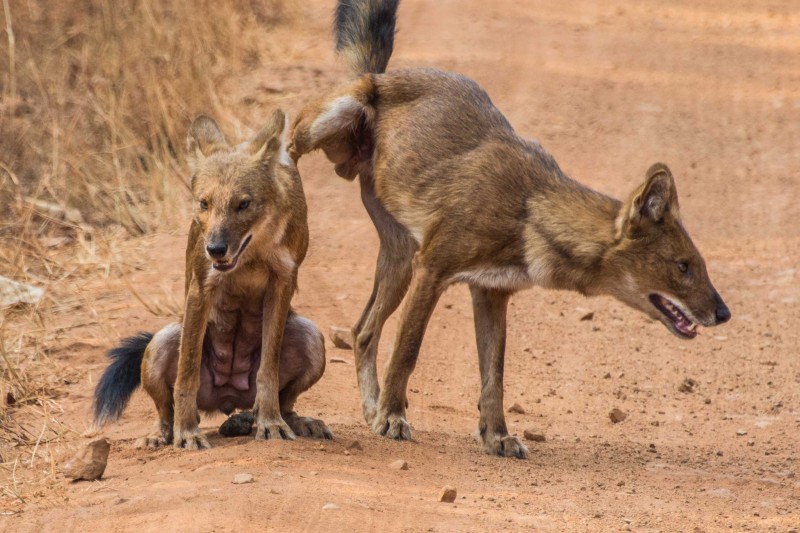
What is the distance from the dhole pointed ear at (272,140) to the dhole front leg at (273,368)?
612 millimetres

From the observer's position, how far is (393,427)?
667 cm

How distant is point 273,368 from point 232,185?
97 centimetres

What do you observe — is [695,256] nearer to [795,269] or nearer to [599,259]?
[599,259]

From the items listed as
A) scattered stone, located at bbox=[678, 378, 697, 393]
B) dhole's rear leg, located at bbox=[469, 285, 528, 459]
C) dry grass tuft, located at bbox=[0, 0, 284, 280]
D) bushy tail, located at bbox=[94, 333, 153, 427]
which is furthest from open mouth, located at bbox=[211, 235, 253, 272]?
dry grass tuft, located at bbox=[0, 0, 284, 280]

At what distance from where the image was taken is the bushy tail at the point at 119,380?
21.3ft

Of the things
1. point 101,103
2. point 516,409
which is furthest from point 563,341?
point 101,103

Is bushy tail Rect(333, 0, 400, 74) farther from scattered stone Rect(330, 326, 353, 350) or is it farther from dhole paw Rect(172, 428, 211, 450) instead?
dhole paw Rect(172, 428, 211, 450)

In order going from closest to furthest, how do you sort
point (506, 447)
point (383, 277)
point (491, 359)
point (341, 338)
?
point (506, 447)
point (491, 359)
point (383, 277)
point (341, 338)

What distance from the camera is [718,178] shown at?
39.6 ft

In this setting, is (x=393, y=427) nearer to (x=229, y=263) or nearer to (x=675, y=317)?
(x=229, y=263)

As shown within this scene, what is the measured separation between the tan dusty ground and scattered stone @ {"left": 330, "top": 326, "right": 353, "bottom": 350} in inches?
9.3

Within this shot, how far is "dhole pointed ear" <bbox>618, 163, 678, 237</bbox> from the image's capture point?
20.5ft

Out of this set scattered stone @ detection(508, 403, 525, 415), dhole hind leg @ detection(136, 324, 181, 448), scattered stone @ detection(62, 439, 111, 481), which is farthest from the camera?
scattered stone @ detection(508, 403, 525, 415)

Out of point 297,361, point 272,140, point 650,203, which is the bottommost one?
point 297,361
